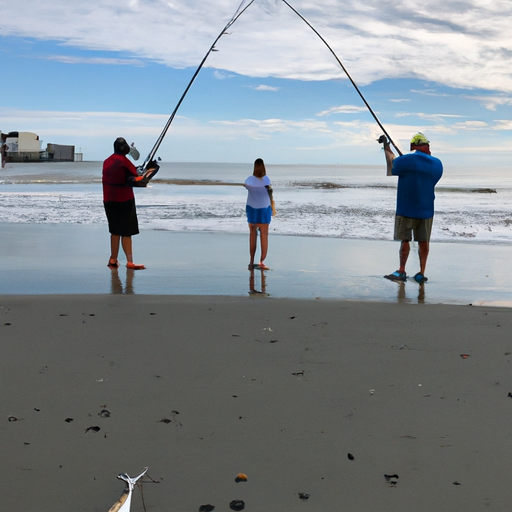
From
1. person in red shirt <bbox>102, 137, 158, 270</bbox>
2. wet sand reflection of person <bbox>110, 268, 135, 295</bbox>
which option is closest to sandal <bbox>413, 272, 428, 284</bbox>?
wet sand reflection of person <bbox>110, 268, 135, 295</bbox>

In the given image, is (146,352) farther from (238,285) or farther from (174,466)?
(238,285)

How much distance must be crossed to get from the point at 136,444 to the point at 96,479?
34cm

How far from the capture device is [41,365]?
4.04 metres

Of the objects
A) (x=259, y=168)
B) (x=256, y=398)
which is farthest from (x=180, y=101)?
(x=256, y=398)

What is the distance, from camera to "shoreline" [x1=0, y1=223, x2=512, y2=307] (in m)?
6.94

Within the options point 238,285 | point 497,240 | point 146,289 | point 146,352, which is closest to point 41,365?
point 146,352

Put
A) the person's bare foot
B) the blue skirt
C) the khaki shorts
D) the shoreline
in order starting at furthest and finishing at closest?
the blue skirt < the person's bare foot < the khaki shorts < the shoreline

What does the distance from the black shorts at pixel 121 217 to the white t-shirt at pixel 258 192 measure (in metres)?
1.62

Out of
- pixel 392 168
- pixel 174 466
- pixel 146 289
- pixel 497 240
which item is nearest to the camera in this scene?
pixel 174 466

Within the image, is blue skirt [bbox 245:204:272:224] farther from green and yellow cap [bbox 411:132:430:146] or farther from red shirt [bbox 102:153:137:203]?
green and yellow cap [bbox 411:132:430:146]

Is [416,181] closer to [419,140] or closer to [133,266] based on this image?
[419,140]

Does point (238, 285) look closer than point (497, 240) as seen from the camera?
Yes

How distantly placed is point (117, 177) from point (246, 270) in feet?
6.77

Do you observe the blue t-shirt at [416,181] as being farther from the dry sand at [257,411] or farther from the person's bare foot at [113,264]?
the person's bare foot at [113,264]
